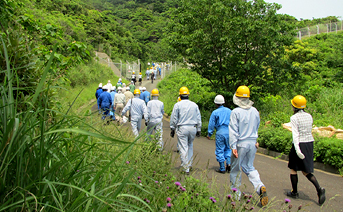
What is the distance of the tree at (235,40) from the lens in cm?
1428

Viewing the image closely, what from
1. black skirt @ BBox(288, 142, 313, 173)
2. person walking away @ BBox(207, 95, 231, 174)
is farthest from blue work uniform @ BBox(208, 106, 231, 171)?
black skirt @ BBox(288, 142, 313, 173)

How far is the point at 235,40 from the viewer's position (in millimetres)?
14766

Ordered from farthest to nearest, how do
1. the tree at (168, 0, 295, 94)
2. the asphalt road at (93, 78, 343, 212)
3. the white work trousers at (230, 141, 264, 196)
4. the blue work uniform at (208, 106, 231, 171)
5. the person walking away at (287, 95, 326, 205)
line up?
the tree at (168, 0, 295, 94), the blue work uniform at (208, 106, 231, 171), the person walking away at (287, 95, 326, 205), the asphalt road at (93, 78, 343, 212), the white work trousers at (230, 141, 264, 196)

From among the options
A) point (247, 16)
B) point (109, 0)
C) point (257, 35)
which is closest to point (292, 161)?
point (257, 35)

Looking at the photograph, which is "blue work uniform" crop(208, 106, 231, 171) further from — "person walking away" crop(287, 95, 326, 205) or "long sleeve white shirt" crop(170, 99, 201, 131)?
"person walking away" crop(287, 95, 326, 205)

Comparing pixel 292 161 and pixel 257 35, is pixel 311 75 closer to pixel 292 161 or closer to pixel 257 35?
pixel 257 35

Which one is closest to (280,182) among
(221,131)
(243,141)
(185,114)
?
(221,131)

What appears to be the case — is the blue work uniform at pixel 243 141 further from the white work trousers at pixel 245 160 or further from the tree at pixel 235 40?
the tree at pixel 235 40

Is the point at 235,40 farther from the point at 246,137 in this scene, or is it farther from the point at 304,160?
the point at 246,137

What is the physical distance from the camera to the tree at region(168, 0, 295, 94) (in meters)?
14.3

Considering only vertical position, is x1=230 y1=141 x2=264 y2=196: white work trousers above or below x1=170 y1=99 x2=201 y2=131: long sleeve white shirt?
below

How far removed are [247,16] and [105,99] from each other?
322 inches

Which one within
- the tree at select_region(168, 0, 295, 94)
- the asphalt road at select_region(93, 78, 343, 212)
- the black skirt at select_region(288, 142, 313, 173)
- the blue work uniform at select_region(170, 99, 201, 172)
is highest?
the tree at select_region(168, 0, 295, 94)

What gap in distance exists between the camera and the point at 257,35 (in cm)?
1436
